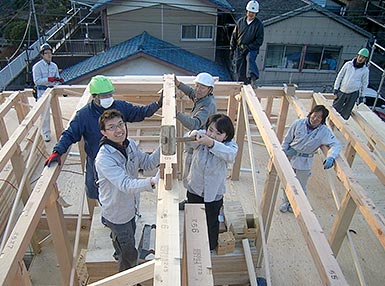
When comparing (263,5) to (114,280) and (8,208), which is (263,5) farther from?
(114,280)

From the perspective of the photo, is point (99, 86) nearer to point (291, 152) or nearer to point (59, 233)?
point (59, 233)

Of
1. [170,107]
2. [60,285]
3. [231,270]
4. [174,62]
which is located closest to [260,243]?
[231,270]

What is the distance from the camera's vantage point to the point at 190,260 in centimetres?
237

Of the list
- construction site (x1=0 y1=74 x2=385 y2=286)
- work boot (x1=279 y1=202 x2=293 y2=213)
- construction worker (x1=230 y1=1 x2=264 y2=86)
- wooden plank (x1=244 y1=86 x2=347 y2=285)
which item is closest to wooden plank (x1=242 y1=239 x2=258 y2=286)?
construction site (x1=0 y1=74 x2=385 y2=286)

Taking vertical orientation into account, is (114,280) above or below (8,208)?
above

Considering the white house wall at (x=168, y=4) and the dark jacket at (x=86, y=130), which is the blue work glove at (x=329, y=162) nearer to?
the dark jacket at (x=86, y=130)

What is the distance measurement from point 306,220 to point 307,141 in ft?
5.31

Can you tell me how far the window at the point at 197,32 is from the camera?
46.7 feet

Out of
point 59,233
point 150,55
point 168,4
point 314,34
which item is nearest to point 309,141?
point 59,233

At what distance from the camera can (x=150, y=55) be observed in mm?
11789

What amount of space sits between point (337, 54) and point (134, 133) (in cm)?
1154

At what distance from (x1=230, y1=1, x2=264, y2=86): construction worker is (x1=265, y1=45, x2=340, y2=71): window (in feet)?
29.7

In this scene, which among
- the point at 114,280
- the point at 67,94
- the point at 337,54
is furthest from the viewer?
the point at 337,54

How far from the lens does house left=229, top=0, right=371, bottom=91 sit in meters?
13.6
